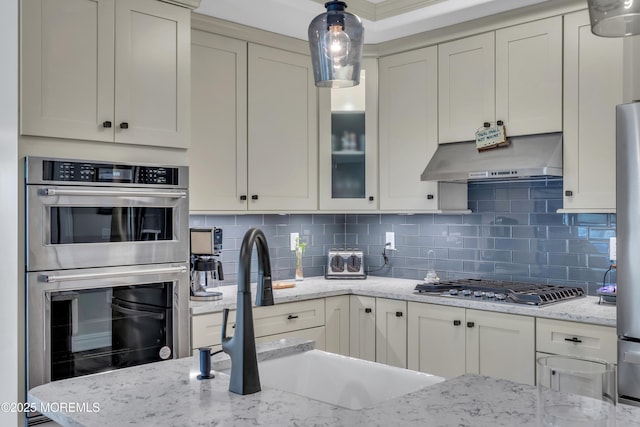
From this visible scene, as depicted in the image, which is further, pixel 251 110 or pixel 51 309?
pixel 251 110

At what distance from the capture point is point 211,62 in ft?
11.3

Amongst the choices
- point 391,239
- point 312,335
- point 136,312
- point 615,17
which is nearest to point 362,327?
point 312,335

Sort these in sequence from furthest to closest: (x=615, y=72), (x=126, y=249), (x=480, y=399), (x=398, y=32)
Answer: (x=398, y=32) < (x=615, y=72) < (x=126, y=249) < (x=480, y=399)

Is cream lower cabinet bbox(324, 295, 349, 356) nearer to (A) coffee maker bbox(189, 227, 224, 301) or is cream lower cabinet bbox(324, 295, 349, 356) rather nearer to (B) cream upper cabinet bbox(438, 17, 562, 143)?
(A) coffee maker bbox(189, 227, 224, 301)

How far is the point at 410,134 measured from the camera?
3887 millimetres

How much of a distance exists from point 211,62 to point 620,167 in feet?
7.26

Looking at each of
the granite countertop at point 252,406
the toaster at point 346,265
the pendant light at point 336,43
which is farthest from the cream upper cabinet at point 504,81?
the granite countertop at point 252,406

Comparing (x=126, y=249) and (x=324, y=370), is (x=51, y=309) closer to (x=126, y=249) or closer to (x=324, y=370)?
(x=126, y=249)

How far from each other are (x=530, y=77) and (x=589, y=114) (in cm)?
40

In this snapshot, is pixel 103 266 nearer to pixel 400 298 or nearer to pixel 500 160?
pixel 400 298

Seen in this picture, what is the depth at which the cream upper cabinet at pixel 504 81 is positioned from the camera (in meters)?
3.24

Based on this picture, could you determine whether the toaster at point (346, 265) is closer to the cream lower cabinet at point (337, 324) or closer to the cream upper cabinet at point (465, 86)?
the cream lower cabinet at point (337, 324)

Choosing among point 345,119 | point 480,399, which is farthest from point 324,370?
point 345,119

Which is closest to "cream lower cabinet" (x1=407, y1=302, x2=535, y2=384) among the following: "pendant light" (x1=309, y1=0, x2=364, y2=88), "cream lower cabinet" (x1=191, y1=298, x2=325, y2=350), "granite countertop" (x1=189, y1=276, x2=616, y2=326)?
"granite countertop" (x1=189, y1=276, x2=616, y2=326)
